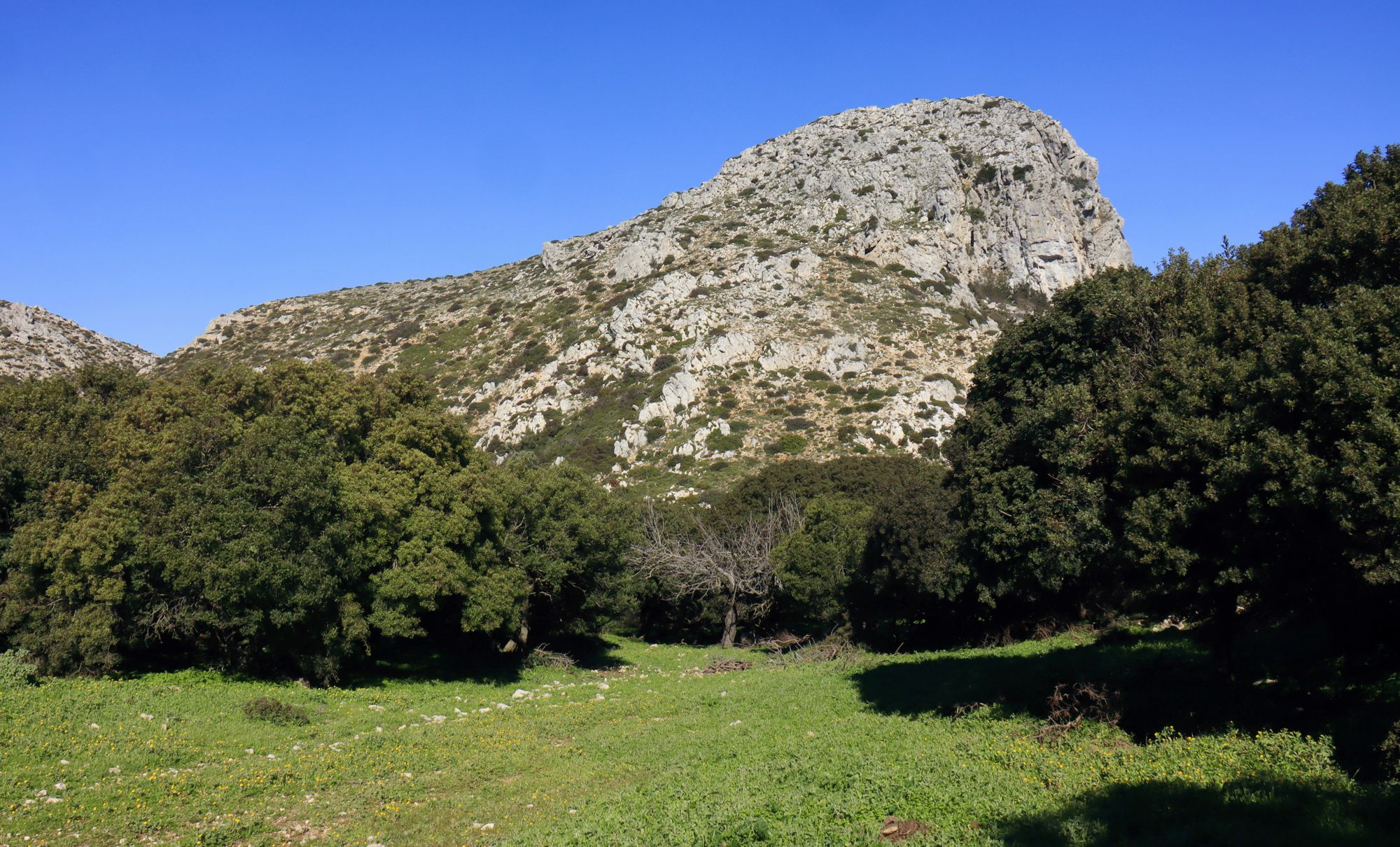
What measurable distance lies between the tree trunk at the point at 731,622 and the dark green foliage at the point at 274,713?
66.9 ft

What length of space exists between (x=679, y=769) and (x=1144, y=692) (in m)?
8.18

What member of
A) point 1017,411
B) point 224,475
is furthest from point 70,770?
point 1017,411

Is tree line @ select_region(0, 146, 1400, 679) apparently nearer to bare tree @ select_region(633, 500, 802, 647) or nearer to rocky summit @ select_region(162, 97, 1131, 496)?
bare tree @ select_region(633, 500, 802, 647)

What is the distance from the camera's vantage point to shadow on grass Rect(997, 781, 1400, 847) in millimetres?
7680

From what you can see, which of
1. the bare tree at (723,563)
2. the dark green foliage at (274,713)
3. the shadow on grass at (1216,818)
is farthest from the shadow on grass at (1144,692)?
the dark green foliage at (274,713)

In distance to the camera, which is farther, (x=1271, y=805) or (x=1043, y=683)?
(x=1043, y=683)

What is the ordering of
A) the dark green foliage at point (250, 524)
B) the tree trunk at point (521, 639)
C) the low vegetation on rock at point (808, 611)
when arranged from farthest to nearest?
the tree trunk at point (521, 639), the dark green foliage at point (250, 524), the low vegetation on rock at point (808, 611)

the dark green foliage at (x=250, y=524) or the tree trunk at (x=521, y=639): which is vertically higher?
the dark green foliage at (x=250, y=524)

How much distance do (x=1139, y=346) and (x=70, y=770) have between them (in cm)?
1928

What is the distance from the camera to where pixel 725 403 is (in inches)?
2576

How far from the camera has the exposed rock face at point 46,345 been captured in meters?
67.8

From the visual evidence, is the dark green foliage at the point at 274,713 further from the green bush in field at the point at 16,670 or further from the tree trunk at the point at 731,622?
the tree trunk at the point at 731,622

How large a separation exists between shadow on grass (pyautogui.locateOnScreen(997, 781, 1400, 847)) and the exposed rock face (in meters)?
77.8

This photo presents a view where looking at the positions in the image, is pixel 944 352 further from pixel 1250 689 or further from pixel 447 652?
pixel 1250 689
